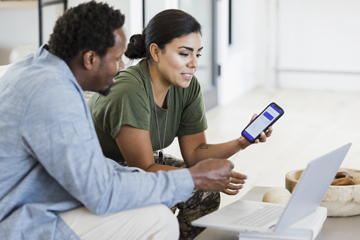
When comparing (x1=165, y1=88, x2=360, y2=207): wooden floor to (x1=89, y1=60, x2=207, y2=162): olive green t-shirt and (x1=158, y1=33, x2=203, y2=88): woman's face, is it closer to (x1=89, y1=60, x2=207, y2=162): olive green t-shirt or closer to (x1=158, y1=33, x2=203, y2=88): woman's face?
(x1=89, y1=60, x2=207, y2=162): olive green t-shirt

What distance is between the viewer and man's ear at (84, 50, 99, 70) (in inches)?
44.6

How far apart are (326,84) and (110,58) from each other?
467 centimetres

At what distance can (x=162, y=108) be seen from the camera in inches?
70.6

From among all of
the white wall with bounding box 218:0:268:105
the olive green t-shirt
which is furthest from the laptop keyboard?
the white wall with bounding box 218:0:268:105

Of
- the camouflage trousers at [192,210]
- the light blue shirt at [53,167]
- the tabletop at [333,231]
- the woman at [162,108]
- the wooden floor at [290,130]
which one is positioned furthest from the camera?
the wooden floor at [290,130]

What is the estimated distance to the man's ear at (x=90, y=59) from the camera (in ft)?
3.71

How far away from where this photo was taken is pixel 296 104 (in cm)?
479

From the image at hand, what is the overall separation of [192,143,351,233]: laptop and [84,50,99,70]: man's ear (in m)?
0.43

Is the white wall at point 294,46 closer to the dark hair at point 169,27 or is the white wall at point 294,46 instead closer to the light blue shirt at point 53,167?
the dark hair at point 169,27

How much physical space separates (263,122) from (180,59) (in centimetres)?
33

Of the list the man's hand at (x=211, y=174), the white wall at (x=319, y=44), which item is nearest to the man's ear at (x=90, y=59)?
the man's hand at (x=211, y=174)

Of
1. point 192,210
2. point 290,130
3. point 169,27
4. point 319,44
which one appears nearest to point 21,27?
point 290,130

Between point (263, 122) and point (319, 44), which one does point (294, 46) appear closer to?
point (319, 44)

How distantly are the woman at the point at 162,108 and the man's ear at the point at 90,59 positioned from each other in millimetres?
437
